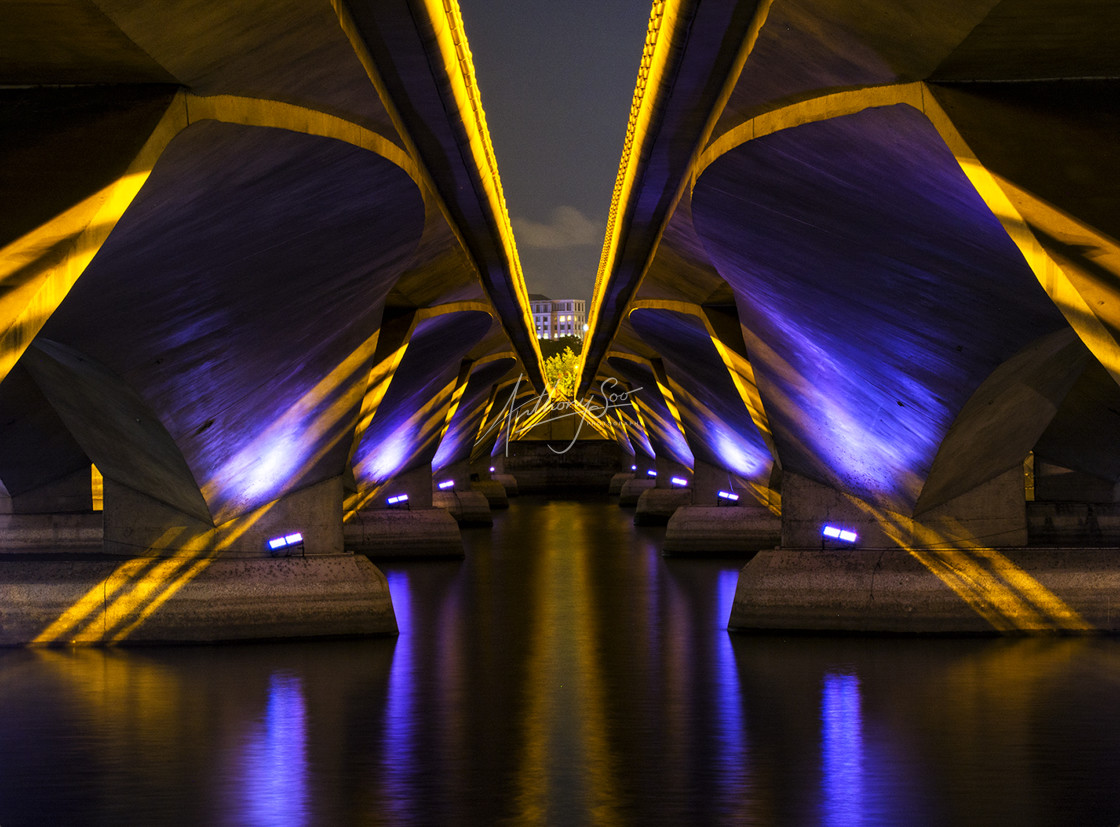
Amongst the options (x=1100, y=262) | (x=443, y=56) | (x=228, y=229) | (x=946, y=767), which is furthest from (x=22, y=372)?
(x=1100, y=262)

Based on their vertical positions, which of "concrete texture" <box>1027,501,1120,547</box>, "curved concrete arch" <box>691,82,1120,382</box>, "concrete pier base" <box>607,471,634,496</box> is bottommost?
"concrete texture" <box>1027,501,1120,547</box>

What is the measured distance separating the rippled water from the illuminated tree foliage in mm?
30338

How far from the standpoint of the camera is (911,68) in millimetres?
9070

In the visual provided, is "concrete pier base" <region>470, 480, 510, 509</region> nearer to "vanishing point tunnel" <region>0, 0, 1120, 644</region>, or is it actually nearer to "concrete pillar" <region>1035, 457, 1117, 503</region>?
"vanishing point tunnel" <region>0, 0, 1120, 644</region>

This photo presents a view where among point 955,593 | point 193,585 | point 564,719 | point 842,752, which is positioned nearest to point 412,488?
point 193,585

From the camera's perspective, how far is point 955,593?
58.1ft

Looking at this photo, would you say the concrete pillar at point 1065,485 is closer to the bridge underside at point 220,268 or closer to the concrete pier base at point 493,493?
the bridge underside at point 220,268

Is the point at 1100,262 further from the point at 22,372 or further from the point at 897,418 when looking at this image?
the point at 22,372

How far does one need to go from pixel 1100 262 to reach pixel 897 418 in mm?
9012

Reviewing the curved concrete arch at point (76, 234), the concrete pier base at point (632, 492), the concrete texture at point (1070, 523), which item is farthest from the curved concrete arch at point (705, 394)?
the concrete pier base at point (632, 492)

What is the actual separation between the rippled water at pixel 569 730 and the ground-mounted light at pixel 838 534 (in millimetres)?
1912

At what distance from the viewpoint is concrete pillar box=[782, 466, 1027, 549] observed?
59.9ft

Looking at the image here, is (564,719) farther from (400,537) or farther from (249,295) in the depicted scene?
(400,537)

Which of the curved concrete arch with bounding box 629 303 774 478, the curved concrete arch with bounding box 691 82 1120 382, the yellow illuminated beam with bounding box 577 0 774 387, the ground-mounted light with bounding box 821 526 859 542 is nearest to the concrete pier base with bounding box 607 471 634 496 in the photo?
the curved concrete arch with bounding box 629 303 774 478
